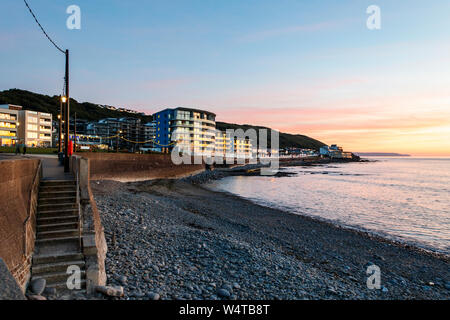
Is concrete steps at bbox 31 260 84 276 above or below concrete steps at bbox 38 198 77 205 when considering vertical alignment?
below

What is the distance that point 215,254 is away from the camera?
10.1 m

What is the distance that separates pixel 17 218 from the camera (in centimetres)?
712

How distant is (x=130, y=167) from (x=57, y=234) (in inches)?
1233

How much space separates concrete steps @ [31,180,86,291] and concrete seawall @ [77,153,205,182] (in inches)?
775

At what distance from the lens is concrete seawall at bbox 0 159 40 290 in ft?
20.3

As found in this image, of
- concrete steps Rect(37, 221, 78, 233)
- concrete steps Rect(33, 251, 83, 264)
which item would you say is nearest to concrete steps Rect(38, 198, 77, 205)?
concrete steps Rect(37, 221, 78, 233)

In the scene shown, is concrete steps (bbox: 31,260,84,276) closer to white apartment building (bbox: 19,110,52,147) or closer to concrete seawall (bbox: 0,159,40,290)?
concrete seawall (bbox: 0,159,40,290)

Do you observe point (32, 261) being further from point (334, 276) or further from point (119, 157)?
point (119, 157)

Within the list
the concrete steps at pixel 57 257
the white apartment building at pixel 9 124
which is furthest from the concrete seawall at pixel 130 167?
the white apartment building at pixel 9 124

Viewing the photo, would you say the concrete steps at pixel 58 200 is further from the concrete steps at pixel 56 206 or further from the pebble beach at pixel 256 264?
the pebble beach at pixel 256 264

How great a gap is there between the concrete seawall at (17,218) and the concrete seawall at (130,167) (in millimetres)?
21420
